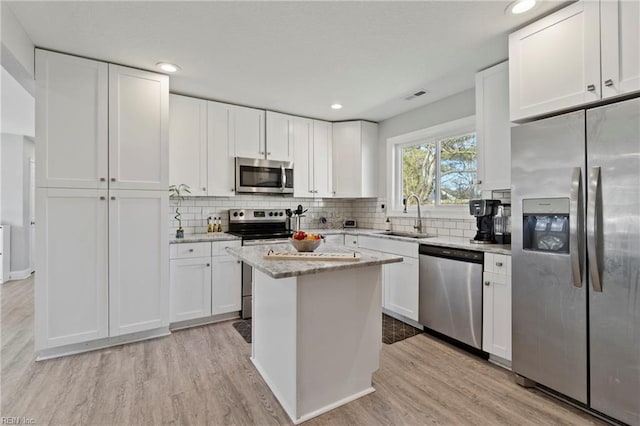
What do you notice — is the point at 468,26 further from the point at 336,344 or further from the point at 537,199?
the point at 336,344

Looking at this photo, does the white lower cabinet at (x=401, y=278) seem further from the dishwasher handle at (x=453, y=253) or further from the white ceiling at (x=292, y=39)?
the white ceiling at (x=292, y=39)

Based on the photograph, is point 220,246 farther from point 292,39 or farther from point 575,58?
point 575,58

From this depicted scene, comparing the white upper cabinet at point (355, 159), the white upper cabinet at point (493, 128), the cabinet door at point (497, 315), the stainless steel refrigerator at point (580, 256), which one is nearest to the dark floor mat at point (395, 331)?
the cabinet door at point (497, 315)

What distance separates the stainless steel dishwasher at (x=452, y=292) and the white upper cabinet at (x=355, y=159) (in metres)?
1.56

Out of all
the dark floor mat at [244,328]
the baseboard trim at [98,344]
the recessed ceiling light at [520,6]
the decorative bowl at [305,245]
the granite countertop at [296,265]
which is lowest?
the dark floor mat at [244,328]

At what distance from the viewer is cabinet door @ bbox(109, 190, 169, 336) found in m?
2.68

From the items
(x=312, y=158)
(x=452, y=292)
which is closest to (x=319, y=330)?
(x=452, y=292)

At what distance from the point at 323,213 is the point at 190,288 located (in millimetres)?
2239

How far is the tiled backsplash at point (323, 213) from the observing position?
11.2 feet

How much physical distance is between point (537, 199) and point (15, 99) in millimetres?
5352

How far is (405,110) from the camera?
392 centimetres

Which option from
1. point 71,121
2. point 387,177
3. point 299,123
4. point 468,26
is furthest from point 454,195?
point 71,121

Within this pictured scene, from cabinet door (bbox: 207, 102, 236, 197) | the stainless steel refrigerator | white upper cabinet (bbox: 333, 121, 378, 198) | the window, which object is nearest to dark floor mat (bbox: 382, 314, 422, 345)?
the stainless steel refrigerator

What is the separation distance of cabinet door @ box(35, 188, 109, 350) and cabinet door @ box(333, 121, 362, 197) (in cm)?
278
